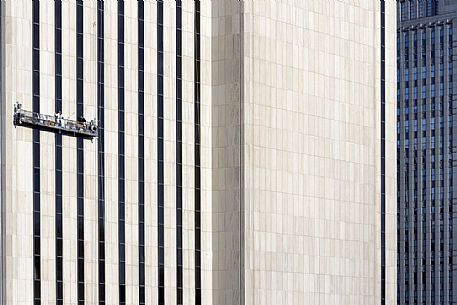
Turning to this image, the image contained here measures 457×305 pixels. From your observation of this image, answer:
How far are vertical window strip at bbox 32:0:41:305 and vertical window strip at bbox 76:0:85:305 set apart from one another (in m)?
3.44

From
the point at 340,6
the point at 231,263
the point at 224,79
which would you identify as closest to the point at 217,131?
the point at 224,79

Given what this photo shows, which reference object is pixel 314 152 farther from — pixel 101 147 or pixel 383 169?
pixel 101 147

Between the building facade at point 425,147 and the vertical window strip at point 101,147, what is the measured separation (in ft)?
349

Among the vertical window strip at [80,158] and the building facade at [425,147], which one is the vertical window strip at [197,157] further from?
the building facade at [425,147]

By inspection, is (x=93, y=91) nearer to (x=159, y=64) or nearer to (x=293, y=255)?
(x=159, y=64)

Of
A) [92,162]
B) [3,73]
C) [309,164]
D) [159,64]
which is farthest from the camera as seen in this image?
[309,164]

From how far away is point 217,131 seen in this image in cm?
9194

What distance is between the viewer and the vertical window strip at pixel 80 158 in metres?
80.4

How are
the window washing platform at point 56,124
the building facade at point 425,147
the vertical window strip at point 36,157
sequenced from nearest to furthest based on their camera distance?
the window washing platform at point 56,124 < the vertical window strip at point 36,157 < the building facade at point 425,147

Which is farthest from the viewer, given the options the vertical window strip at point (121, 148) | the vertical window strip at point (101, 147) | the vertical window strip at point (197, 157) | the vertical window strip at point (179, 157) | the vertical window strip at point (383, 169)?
the vertical window strip at point (383, 169)

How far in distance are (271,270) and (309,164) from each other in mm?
8919

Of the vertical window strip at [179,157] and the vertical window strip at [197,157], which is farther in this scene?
the vertical window strip at [197,157]

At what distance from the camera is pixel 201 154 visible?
298 ft

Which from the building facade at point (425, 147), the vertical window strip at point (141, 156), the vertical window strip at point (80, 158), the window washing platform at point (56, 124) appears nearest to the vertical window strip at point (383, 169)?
the vertical window strip at point (141, 156)
